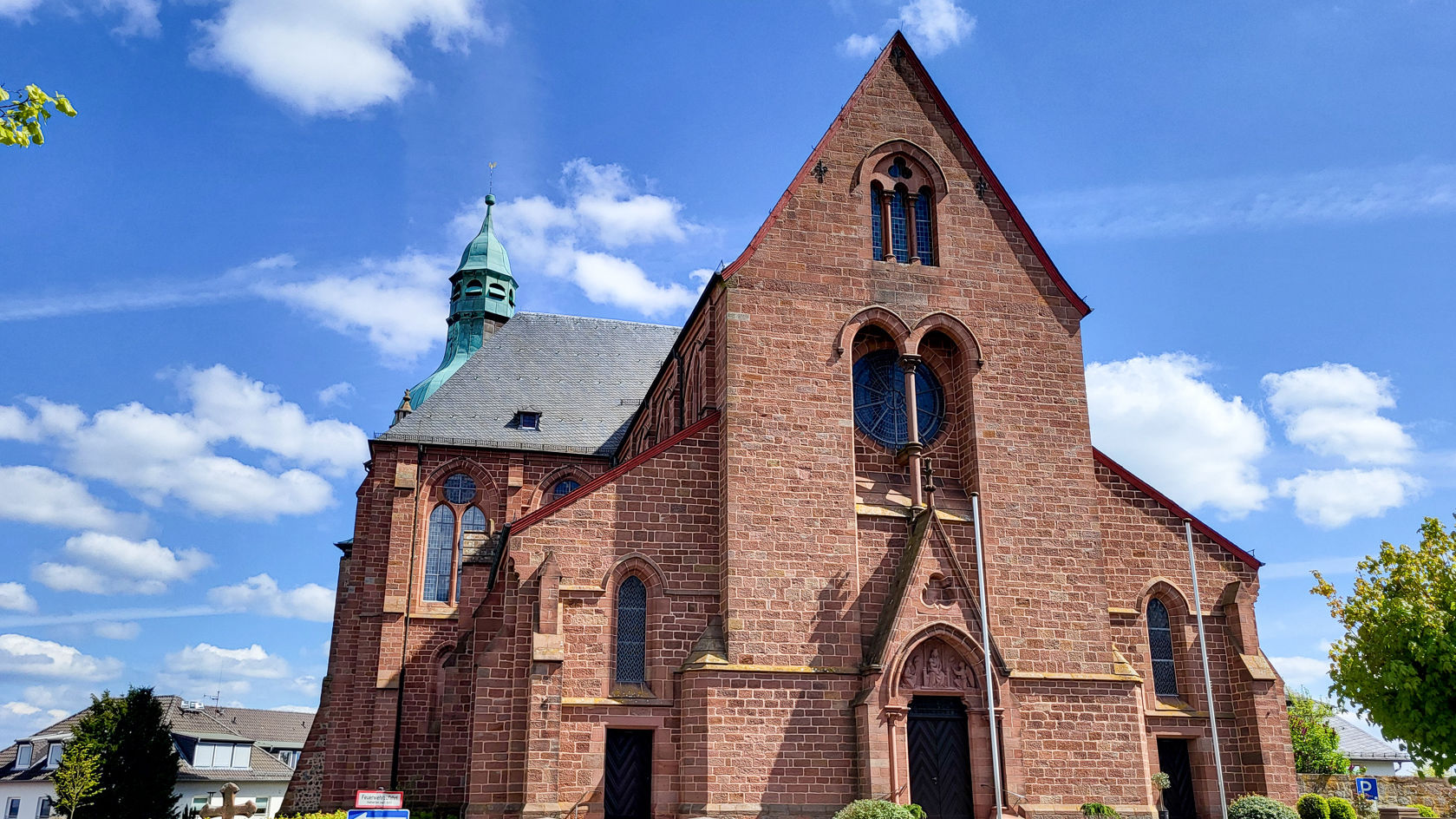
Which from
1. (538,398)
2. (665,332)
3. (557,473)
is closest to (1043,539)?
(557,473)

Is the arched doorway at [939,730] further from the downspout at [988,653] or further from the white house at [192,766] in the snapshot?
the white house at [192,766]

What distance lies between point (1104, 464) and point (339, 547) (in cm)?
3022

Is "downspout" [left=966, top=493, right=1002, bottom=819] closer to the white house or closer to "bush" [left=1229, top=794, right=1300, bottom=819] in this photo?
"bush" [left=1229, top=794, right=1300, bottom=819]

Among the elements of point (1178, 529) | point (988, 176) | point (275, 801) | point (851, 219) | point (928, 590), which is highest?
point (988, 176)

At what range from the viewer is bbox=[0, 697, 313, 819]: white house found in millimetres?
53344

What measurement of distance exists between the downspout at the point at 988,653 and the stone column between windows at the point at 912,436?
4.01ft

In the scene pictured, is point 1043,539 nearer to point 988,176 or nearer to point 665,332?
point 988,176

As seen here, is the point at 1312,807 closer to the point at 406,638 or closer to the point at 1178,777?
the point at 1178,777

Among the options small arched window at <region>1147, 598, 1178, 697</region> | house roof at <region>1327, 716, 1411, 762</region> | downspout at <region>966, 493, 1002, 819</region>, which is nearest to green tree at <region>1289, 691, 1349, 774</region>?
house roof at <region>1327, 716, 1411, 762</region>

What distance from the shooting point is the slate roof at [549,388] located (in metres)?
38.8

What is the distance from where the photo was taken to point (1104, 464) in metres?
25.9

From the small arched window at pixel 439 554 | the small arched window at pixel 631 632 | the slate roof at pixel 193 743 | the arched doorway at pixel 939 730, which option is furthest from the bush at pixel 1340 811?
the slate roof at pixel 193 743

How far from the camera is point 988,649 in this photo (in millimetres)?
21812

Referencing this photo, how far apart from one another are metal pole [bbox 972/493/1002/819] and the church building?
8 centimetres
